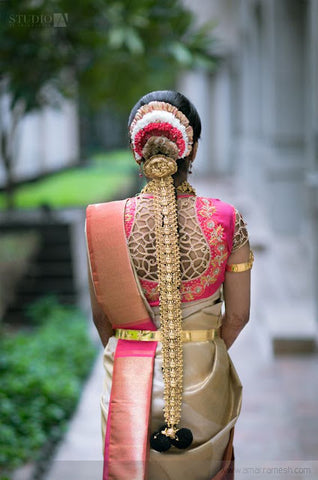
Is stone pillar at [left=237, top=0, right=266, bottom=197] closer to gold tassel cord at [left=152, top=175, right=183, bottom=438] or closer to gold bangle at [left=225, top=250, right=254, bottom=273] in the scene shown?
gold bangle at [left=225, top=250, right=254, bottom=273]

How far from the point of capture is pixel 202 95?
28.2m

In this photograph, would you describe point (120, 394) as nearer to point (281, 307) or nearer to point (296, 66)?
point (281, 307)

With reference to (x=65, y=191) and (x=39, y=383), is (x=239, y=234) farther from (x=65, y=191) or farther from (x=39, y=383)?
(x=65, y=191)

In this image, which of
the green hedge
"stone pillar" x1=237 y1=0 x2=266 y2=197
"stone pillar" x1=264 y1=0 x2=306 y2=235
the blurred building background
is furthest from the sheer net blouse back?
"stone pillar" x1=237 y1=0 x2=266 y2=197

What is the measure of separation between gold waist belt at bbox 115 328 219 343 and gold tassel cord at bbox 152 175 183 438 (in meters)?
0.04

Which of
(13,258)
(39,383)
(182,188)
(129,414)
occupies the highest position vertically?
(182,188)

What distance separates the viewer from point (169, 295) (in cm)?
235

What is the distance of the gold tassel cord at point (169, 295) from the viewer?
2350 millimetres

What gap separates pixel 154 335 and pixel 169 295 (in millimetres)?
160

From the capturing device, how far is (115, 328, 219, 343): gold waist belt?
2.41 m

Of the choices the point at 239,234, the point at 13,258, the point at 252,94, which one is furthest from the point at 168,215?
the point at 252,94

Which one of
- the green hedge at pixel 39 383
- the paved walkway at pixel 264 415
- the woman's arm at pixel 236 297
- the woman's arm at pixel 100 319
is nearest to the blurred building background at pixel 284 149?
the paved walkway at pixel 264 415

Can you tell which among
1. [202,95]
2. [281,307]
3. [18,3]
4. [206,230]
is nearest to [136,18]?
[18,3]

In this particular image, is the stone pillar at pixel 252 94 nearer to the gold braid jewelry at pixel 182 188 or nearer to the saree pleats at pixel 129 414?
the gold braid jewelry at pixel 182 188
